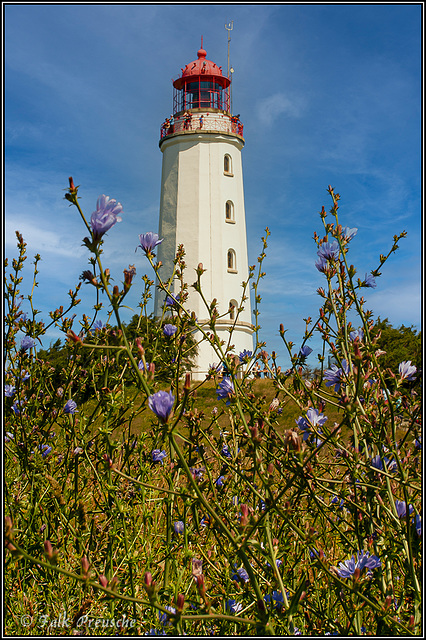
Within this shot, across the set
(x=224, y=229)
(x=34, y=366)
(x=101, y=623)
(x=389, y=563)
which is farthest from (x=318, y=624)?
(x=224, y=229)

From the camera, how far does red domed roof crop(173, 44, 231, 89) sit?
1877cm

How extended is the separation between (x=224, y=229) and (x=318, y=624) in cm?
1611

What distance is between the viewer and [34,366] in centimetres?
284

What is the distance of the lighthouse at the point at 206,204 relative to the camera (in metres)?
16.9

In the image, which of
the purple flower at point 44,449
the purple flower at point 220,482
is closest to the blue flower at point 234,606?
the purple flower at point 220,482

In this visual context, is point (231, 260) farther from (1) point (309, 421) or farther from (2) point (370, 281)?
(1) point (309, 421)

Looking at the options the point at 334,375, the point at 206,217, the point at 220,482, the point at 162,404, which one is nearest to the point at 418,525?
the point at 334,375

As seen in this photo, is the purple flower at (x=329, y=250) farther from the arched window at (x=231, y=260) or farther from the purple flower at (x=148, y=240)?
the arched window at (x=231, y=260)

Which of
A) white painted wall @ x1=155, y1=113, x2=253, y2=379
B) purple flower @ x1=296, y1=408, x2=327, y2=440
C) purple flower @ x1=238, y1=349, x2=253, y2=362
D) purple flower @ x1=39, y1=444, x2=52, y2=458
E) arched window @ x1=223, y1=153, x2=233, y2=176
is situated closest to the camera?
purple flower @ x1=296, y1=408, x2=327, y2=440

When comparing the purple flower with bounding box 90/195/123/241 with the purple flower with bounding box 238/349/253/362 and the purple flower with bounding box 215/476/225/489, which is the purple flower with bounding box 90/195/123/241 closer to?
the purple flower with bounding box 238/349/253/362

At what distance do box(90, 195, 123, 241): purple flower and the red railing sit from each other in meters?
17.8

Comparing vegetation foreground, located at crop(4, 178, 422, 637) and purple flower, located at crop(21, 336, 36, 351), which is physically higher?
purple flower, located at crop(21, 336, 36, 351)

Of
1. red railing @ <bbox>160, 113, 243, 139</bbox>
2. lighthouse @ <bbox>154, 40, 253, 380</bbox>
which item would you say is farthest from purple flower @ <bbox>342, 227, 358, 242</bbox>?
red railing @ <bbox>160, 113, 243, 139</bbox>

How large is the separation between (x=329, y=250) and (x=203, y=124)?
682 inches
